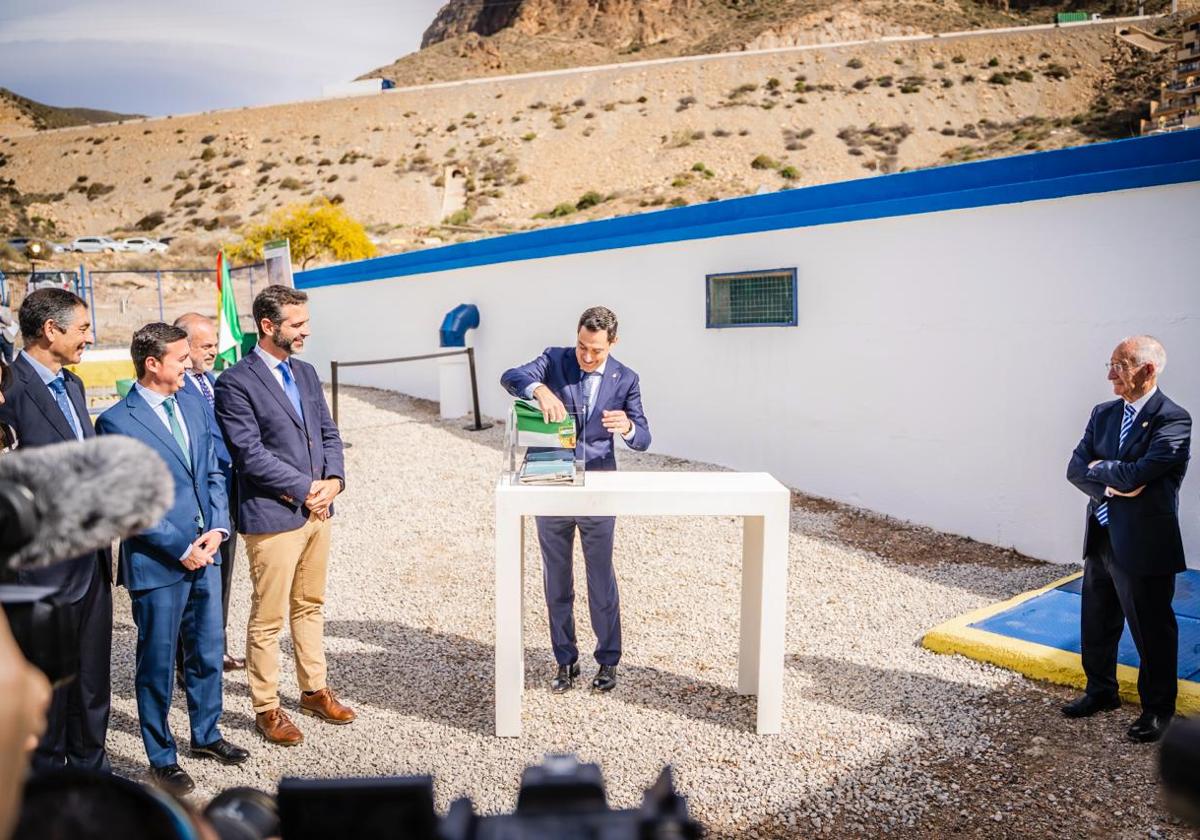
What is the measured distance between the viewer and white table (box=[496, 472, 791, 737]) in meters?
3.96

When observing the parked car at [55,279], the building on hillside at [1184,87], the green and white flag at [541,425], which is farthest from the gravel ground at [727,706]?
the building on hillside at [1184,87]

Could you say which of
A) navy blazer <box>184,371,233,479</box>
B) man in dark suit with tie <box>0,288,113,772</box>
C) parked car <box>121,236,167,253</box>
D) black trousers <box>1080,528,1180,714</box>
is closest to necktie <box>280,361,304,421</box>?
navy blazer <box>184,371,233,479</box>

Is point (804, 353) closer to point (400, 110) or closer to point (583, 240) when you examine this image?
point (583, 240)

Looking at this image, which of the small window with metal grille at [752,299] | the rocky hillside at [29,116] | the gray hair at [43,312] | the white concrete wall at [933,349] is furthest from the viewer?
the rocky hillside at [29,116]

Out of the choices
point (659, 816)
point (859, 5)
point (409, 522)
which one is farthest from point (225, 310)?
point (859, 5)

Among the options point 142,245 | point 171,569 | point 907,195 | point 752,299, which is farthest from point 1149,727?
point 142,245

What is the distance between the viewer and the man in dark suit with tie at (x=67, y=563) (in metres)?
3.32

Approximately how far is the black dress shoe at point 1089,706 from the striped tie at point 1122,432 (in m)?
0.85

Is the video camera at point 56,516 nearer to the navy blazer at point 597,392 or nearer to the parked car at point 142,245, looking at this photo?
the navy blazer at point 597,392

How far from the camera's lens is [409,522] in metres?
7.99

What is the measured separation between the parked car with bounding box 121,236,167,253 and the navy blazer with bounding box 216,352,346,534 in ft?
151

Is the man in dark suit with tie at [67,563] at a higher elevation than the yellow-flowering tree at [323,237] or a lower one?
lower

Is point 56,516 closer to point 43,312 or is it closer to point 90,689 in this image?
point 90,689

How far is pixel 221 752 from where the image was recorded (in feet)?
12.5
